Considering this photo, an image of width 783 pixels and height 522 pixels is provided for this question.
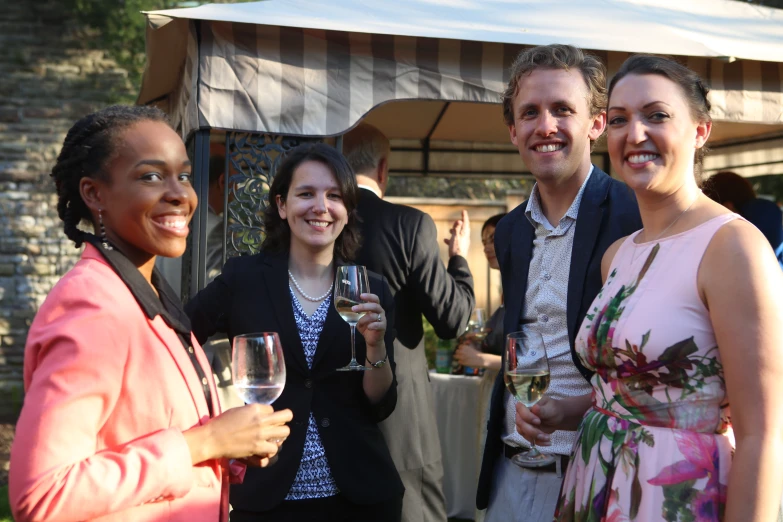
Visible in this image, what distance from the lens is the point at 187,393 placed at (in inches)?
73.5

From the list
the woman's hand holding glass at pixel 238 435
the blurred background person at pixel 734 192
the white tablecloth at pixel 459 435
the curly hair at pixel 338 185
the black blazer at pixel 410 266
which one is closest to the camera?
the woman's hand holding glass at pixel 238 435

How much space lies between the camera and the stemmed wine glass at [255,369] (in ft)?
6.72

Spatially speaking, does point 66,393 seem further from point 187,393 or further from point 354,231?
point 354,231

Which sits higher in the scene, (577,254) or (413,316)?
(577,254)

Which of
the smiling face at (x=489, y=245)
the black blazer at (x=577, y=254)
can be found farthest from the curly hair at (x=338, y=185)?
the smiling face at (x=489, y=245)

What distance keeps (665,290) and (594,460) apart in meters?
0.49

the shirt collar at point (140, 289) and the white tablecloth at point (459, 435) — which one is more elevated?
the shirt collar at point (140, 289)

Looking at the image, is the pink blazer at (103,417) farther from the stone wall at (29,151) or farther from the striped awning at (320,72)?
the stone wall at (29,151)

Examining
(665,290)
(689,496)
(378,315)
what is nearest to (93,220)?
(378,315)

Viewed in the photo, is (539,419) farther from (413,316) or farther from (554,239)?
(413,316)

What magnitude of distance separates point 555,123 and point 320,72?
2232mm

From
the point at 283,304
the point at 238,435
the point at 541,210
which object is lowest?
the point at 238,435

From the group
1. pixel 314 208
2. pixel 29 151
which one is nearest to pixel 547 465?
pixel 314 208

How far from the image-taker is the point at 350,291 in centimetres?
285
